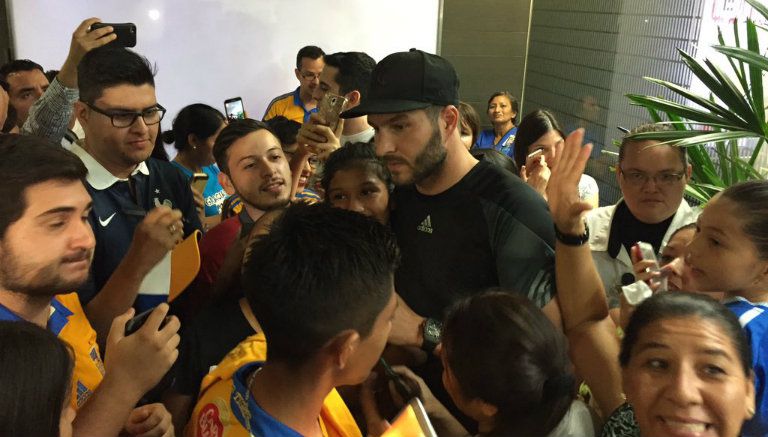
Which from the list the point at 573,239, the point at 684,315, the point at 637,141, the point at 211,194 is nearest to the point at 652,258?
the point at 573,239

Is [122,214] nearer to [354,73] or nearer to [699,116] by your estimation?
[354,73]

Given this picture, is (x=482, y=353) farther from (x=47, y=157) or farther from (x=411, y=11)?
(x=411, y=11)

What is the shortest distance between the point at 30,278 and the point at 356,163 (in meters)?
1.03

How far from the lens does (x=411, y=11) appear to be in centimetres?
565

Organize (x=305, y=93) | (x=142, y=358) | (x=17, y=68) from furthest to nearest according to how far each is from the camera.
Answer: (x=305, y=93)
(x=17, y=68)
(x=142, y=358)

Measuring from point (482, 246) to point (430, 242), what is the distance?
167 mm

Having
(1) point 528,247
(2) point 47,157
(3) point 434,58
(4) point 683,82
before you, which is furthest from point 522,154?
(2) point 47,157

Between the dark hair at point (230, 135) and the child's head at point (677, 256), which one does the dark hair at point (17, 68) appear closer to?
the dark hair at point (230, 135)

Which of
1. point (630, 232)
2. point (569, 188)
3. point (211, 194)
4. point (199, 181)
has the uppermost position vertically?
point (569, 188)

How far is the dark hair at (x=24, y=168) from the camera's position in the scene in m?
1.38

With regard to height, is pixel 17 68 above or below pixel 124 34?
below

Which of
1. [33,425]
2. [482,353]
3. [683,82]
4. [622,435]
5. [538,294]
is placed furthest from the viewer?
[683,82]

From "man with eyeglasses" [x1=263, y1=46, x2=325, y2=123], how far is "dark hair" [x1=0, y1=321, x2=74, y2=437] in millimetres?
3784

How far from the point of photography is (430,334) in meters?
1.67
